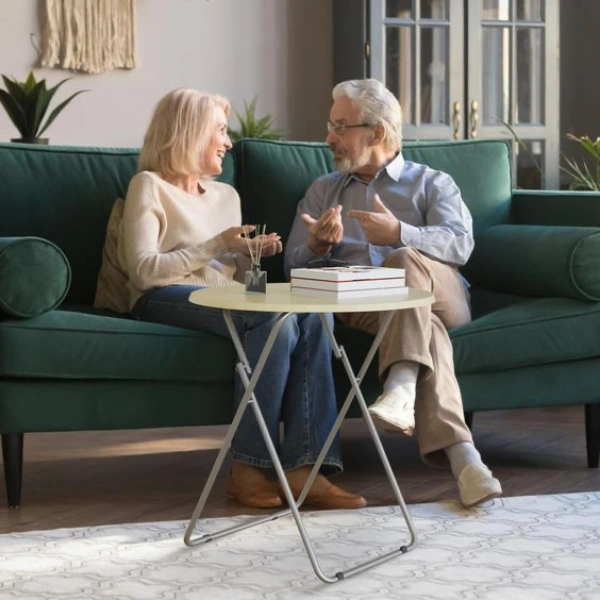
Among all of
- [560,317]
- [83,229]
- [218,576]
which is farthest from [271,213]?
[218,576]

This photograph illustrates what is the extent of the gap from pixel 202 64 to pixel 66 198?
2.48m

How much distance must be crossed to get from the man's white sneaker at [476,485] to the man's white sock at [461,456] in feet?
0.05

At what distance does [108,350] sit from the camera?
10.0 feet

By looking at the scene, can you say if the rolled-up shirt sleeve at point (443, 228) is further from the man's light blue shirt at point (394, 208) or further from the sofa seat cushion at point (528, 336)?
the sofa seat cushion at point (528, 336)

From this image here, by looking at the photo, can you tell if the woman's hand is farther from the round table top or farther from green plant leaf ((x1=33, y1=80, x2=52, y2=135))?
green plant leaf ((x1=33, y1=80, x2=52, y2=135))

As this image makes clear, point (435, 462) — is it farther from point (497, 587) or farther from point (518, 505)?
point (497, 587)

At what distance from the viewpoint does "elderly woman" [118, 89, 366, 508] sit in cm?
303

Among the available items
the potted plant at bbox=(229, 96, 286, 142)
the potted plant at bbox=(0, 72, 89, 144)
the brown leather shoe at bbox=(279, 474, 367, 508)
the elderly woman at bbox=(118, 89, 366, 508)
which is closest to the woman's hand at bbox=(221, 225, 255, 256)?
the elderly woman at bbox=(118, 89, 366, 508)

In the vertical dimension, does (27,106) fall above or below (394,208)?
above

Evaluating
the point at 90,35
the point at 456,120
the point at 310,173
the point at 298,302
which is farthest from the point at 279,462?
the point at 456,120

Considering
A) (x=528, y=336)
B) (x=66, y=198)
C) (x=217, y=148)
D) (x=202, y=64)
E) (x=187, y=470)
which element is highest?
(x=202, y=64)

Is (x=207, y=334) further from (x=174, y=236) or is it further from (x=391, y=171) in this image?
(x=391, y=171)

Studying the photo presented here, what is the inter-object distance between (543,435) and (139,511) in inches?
59.1

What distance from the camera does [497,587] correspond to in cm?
241
